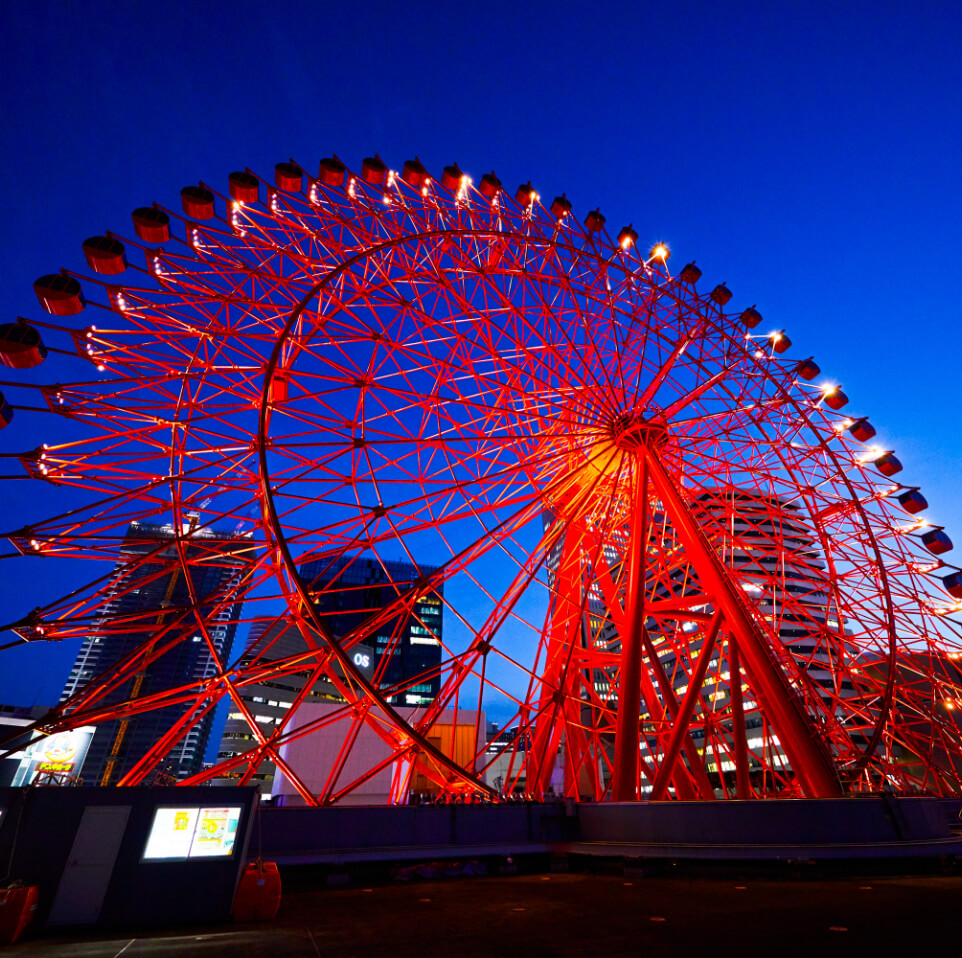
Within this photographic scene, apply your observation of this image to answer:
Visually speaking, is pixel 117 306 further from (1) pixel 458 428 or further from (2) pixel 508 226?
(2) pixel 508 226

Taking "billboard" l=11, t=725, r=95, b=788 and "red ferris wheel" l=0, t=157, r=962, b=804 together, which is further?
"billboard" l=11, t=725, r=95, b=788

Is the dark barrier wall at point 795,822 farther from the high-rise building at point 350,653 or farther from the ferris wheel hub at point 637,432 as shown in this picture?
the high-rise building at point 350,653

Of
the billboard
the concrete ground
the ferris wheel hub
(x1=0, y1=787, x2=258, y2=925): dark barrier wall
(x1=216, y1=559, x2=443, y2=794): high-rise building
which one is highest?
(x1=216, y1=559, x2=443, y2=794): high-rise building

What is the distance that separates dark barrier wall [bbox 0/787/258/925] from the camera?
6.83m

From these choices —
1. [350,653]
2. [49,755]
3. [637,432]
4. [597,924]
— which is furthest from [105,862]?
[350,653]

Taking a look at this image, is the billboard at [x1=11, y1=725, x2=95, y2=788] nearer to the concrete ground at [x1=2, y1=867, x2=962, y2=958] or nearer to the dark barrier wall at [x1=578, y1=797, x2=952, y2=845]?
the concrete ground at [x1=2, y1=867, x2=962, y2=958]

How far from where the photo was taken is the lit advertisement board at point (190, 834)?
7.23 meters

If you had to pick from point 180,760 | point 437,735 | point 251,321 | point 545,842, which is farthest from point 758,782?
point 180,760

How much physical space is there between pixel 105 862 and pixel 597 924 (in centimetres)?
607

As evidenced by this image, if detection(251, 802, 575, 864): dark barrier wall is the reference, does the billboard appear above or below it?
above

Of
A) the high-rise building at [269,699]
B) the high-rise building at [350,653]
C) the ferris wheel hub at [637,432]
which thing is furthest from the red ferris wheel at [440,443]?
the high-rise building at [269,699]

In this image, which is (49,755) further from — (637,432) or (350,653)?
(637,432)

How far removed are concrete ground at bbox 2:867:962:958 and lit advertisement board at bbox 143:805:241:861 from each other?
31.0 inches

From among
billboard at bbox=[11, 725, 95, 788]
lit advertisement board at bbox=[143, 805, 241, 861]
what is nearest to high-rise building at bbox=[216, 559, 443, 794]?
billboard at bbox=[11, 725, 95, 788]
